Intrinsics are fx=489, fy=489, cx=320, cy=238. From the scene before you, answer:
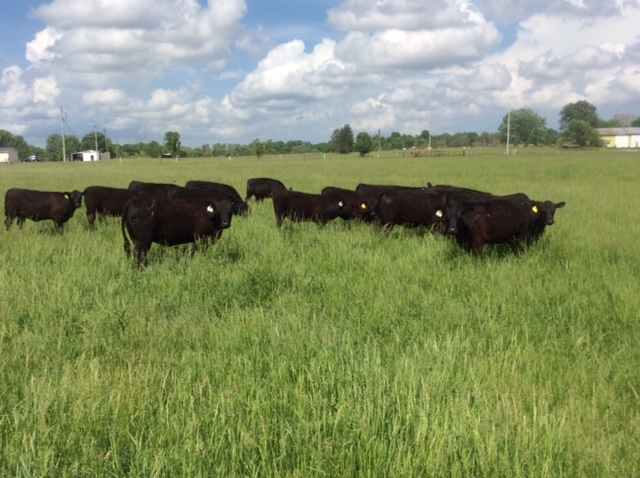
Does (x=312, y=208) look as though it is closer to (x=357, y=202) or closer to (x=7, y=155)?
(x=357, y=202)

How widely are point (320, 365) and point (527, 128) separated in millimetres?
160884

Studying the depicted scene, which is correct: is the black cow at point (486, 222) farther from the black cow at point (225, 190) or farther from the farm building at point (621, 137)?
the farm building at point (621, 137)

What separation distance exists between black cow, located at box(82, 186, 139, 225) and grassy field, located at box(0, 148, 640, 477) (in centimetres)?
406

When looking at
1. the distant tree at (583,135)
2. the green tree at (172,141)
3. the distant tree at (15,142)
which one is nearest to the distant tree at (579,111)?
the distant tree at (583,135)

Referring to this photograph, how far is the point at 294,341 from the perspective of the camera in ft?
14.5

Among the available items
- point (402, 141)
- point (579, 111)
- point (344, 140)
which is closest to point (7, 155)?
point (344, 140)

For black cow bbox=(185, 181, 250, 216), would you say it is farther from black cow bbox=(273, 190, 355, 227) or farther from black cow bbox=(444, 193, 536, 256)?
black cow bbox=(444, 193, 536, 256)

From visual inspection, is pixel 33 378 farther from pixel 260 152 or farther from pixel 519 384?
pixel 260 152

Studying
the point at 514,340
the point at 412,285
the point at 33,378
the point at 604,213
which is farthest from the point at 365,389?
the point at 604,213

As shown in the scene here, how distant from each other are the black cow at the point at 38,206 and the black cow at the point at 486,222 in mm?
8591

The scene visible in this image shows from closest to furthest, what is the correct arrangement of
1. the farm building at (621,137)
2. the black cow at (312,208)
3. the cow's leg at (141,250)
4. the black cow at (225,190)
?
the cow's leg at (141,250)
the black cow at (312,208)
the black cow at (225,190)
the farm building at (621,137)

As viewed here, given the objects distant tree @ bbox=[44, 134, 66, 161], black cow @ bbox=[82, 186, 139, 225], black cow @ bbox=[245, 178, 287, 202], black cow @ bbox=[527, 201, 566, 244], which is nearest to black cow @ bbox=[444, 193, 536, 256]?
black cow @ bbox=[527, 201, 566, 244]

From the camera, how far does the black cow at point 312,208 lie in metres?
12.5

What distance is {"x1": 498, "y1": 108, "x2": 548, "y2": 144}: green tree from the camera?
145750 mm
